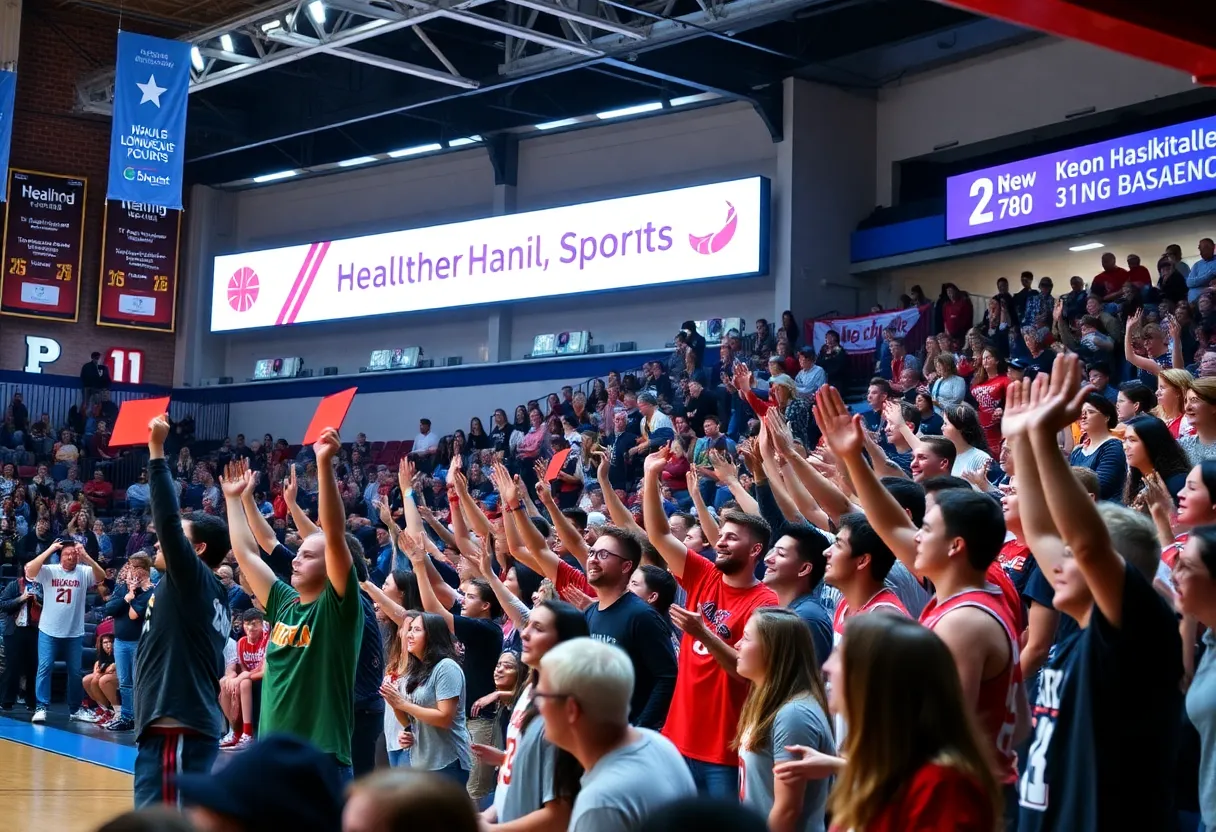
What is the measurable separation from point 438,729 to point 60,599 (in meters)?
9.22

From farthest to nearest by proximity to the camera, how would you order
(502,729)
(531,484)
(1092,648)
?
(531,484) < (502,729) < (1092,648)

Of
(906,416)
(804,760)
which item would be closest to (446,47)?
(906,416)

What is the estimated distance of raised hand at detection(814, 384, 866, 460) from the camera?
182 inches

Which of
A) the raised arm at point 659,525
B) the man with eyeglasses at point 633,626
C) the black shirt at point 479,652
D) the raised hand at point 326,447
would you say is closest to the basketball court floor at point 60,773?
the black shirt at point 479,652

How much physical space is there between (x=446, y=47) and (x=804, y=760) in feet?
61.5

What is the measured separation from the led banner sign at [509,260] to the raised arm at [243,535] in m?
14.4

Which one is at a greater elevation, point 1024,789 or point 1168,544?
point 1168,544

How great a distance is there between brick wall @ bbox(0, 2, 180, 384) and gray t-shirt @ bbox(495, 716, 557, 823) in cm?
2346

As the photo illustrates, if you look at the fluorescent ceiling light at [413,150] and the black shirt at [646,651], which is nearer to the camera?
the black shirt at [646,651]

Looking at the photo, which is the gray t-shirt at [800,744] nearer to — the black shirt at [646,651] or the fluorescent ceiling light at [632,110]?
the black shirt at [646,651]

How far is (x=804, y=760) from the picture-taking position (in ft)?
11.5

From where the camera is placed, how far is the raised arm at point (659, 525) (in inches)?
247

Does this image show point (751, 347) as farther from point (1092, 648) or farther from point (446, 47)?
point (1092, 648)

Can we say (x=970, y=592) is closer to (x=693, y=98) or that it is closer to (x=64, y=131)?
(x=693, y=98)
